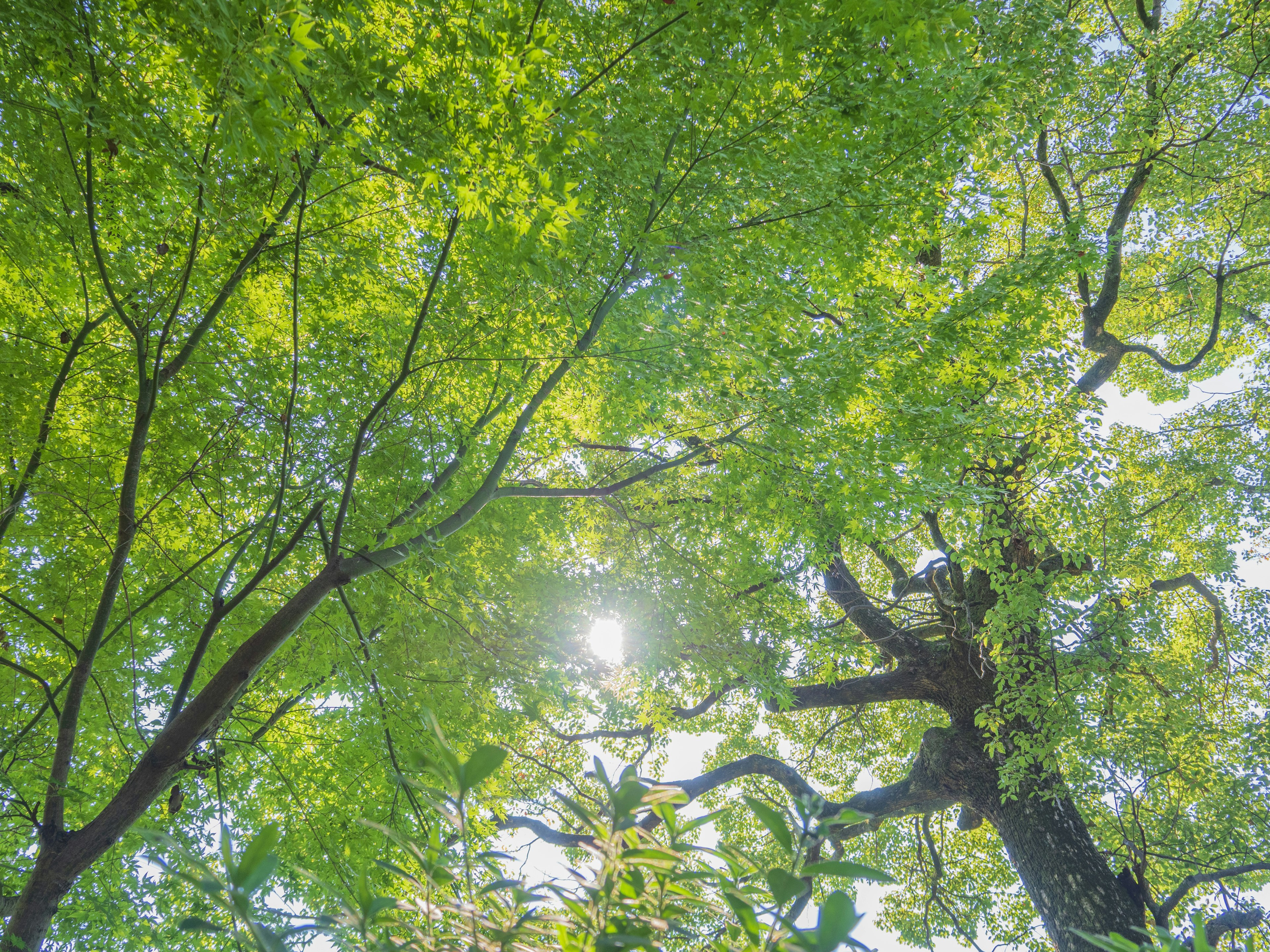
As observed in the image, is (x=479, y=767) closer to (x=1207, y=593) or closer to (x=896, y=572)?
(x=896, y=572)

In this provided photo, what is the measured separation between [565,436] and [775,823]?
17.4 feet

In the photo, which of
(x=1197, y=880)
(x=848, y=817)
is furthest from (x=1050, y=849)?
(x=848, y=817)

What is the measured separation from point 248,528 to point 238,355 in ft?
4.99

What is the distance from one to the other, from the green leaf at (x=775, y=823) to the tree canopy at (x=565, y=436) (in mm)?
13

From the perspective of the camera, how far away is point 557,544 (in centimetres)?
669

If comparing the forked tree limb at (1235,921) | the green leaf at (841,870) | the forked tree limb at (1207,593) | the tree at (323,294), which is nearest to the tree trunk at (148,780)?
the tree at (323,294)

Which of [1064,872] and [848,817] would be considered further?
[1064,872]

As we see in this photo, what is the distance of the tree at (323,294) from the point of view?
2490 mm

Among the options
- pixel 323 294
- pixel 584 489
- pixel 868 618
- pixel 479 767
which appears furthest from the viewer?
pixel 868 618

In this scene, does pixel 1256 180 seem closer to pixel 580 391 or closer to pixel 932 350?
pixel 932 350

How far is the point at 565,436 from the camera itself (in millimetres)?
5961

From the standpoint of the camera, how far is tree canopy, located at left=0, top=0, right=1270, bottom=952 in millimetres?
2574

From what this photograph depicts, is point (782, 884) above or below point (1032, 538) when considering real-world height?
below

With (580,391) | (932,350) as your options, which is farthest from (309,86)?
(932,350)
